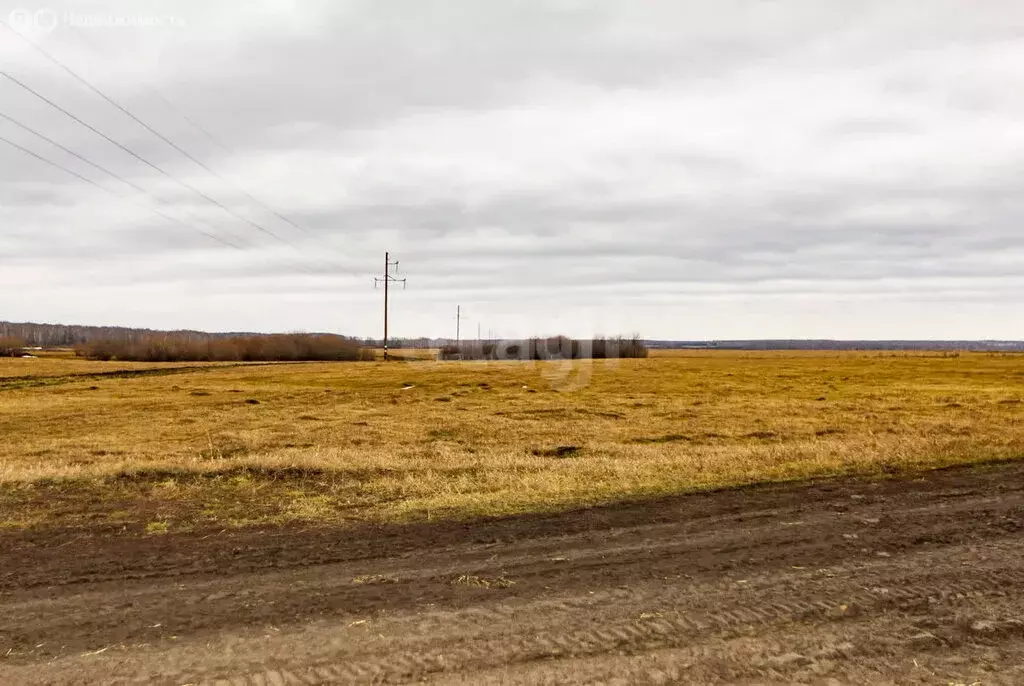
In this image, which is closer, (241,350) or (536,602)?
(536,602)

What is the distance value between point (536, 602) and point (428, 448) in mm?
12165

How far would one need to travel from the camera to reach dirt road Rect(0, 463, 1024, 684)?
5.24m

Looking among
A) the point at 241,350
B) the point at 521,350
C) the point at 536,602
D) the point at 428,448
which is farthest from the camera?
the point at 241,350

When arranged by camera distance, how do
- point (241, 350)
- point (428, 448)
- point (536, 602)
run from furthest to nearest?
point (241, 350)
point (428, 448)
point (536, 602)

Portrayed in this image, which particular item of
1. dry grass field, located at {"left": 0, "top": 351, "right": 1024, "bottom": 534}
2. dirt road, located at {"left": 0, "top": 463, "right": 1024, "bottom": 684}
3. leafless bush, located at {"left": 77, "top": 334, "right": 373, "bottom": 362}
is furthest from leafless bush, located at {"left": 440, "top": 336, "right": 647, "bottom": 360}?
dirt road, located at {"left": 0, "top": 463, "right": 1024, "bottom": 684}

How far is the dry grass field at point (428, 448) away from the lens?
449 inches

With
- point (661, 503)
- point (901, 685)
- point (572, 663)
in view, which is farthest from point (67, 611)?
point (661, 503)

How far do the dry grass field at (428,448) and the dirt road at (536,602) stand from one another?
1.88m

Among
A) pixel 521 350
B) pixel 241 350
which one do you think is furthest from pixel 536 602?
pixel 241 350

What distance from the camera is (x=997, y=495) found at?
11109 mm

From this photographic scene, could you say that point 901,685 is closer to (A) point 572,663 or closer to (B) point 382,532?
(A) point 572,663

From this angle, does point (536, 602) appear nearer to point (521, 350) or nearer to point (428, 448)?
point (428, 448)

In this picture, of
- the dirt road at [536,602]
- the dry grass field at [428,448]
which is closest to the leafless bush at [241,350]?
the dry grass field at [428,448]

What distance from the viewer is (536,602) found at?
6539mm
